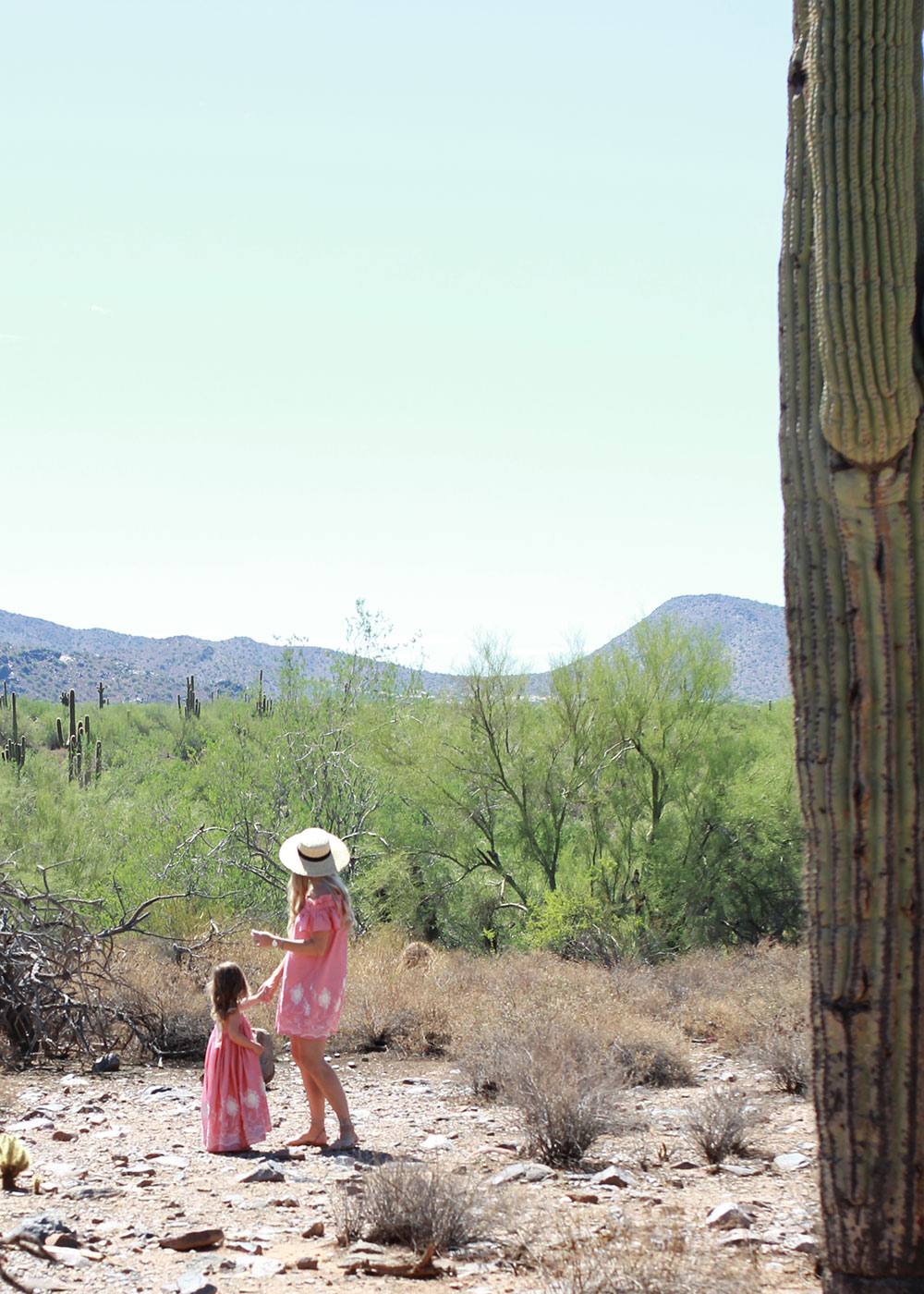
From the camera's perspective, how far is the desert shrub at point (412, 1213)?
16.4ft

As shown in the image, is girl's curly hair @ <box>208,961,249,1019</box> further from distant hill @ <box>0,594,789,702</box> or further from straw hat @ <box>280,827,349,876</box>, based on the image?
distant hill @ <box>0,594,789,702</box>

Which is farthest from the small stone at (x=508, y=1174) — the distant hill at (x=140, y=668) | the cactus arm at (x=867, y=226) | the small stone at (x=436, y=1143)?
the distant hill at (x=140, y=668)

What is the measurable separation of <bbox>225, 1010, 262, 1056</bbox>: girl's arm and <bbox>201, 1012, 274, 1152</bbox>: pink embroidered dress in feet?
0.07

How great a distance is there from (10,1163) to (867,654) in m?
4.55

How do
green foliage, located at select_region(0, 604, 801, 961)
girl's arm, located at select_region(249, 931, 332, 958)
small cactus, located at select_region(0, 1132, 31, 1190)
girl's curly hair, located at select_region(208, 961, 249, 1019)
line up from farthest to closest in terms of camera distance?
green foliage, located at select_region(0, 604, 801, 961)
girl's curly hair, located at select_region(208, 961, 249, 1019)
girl's arm, located at select_region(249, 931, 332, 958)
small cactus, located at select_region(0, 1132, 31, 1190)

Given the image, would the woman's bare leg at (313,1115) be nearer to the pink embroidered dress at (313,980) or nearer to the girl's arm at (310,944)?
the pink embroidered dress at (313,980)

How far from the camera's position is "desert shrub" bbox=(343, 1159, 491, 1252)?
5.01 m

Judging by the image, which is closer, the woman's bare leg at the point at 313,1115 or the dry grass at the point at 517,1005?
the woman's bare leg at the point at 313,1115

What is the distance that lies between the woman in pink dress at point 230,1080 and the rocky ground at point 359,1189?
15 centimetres

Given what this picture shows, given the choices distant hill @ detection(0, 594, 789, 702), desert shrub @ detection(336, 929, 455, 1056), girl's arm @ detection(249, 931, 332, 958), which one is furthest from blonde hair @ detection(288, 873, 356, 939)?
distant hill @ detection(0, 594, 789, 702)

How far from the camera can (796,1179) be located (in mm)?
6523

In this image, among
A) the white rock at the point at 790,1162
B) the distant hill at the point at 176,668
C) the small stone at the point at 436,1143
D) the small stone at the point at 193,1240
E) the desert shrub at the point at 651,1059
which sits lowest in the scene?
the desert shrub at the point at 651,1059

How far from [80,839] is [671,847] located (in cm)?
1068

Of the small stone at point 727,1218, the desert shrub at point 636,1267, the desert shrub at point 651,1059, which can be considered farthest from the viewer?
the desert shrub at point 651,1059
